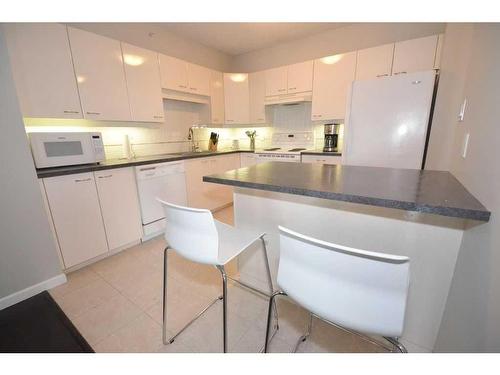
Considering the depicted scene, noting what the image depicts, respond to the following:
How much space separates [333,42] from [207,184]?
8.93 ft

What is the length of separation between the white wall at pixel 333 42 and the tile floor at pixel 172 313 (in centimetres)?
330

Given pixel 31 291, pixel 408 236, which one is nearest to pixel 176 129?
pixel 31 291

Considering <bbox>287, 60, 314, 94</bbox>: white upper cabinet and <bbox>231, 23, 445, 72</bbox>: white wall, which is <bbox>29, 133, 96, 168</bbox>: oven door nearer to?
<bbox>287, 60, 314, 94</bbox>: white upper cabinet

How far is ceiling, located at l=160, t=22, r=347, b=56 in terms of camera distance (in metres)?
2.88

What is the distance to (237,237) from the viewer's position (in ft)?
3.90

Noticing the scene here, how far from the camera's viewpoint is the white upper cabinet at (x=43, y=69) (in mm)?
1675

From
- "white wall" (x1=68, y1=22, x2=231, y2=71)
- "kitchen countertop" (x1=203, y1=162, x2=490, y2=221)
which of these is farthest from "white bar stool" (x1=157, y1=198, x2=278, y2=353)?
"white wall" (x1=68, y1=22, x2=231, y2=71)

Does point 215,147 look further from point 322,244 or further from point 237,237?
point 322,244

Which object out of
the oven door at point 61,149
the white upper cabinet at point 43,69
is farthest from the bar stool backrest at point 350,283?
the white upper cabinet at point 43,69

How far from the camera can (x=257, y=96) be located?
3602 mm

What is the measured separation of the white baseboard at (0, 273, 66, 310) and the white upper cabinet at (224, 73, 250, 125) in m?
2.95

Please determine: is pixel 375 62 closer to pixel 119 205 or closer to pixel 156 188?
pixel 156 188
